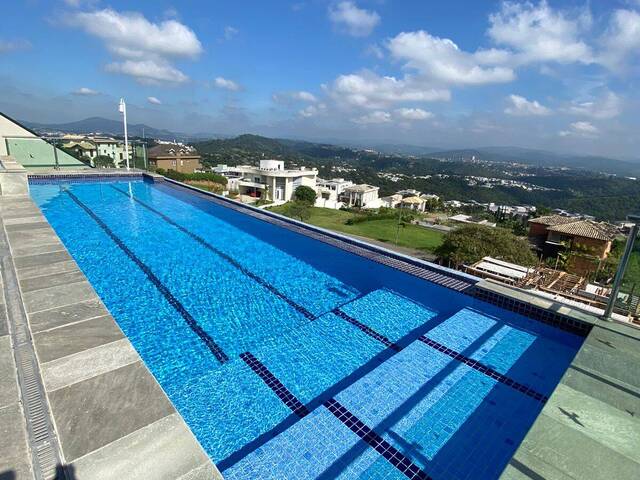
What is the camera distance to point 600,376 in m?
3.17

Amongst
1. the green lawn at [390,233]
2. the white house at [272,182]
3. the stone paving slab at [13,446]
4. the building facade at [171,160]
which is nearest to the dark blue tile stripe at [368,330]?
the stone paving slab at [13,446]

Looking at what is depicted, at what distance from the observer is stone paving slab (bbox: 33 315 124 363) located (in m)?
2.72

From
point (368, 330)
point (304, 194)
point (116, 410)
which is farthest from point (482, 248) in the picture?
point (304, 194)

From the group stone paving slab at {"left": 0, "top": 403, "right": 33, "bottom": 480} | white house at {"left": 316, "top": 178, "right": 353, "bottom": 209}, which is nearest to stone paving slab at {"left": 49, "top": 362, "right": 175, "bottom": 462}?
stone paving slab at {"left": 0, "top": 403, "right": 33, "bottom": 480}

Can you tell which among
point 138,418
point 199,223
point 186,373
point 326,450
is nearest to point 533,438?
point 326,450

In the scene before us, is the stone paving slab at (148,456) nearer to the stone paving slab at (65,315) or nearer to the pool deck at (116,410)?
the pool deck at (116,410)

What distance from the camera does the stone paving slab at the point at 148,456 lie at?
1.89 m

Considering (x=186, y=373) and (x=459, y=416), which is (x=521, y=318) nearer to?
(x=459, y=416)

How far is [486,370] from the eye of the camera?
13.3 feet

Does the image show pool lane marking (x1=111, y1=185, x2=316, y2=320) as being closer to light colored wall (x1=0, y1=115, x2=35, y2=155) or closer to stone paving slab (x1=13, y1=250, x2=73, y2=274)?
stone paving slab (x1=13, y1=250, x2=73, y2=274)

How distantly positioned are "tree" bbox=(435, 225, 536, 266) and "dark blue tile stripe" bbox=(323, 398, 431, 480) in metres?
12.6

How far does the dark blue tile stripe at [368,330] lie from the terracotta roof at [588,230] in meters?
22.2

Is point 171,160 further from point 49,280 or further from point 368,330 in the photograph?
point 368,330

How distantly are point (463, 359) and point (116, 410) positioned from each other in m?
3.65
